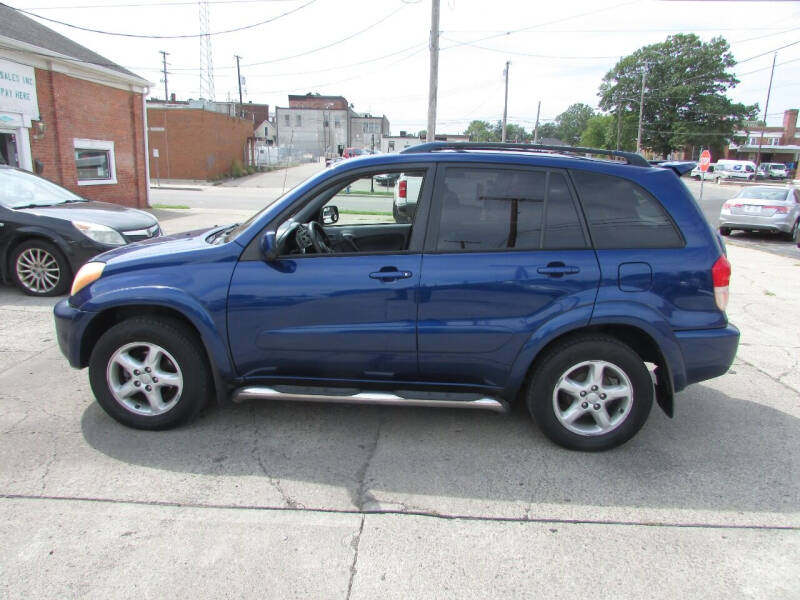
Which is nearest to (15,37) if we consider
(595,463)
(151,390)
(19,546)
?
(151,390)

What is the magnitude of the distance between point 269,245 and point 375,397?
43.9 inches

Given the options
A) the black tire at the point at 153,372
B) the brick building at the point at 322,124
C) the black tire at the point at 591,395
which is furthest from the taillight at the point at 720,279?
the brick building at the point at 322,124

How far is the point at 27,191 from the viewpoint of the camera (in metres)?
7.54

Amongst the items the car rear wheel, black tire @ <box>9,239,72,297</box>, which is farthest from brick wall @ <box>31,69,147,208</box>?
the car rear wheel

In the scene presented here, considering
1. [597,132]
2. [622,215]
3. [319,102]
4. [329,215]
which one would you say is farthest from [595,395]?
[319,102]

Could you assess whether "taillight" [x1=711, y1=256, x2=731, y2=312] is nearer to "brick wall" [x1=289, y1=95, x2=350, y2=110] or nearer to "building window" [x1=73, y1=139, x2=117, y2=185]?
"building window" [x1=73, y1=139, x2=117, y2=185]

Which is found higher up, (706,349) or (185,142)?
(185,142)

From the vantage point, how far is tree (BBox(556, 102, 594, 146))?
123 metres

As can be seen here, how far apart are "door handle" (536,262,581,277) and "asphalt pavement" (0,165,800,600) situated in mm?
1126

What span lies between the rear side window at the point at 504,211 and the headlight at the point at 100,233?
537cm

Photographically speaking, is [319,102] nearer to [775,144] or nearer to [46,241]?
[775,144]

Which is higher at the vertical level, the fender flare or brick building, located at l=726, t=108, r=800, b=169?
brick building, located at l=726, t=108, r=800, b=169

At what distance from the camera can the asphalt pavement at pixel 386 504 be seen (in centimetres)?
242

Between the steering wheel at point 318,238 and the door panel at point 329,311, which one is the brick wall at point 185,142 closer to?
the steering wheel at point 318,238
